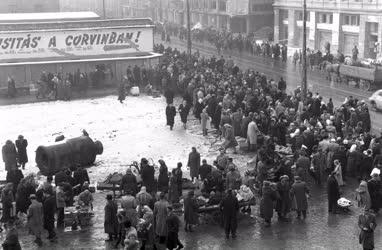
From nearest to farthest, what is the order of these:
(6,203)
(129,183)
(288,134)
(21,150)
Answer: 1. (6,203)
2. (129,183)
3. (21,150)
4. (288,134)

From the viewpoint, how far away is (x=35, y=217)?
54.6 ft

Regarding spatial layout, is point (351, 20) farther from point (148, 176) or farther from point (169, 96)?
point (148, 176)

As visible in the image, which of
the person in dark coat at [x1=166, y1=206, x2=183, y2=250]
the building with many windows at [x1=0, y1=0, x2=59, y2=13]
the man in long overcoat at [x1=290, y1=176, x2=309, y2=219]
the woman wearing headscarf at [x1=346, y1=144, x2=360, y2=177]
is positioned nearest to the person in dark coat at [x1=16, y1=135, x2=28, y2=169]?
the person in dark coat at [x1=166, y1=206, x2=183, y2=250]

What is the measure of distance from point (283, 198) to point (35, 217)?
22.1 feet

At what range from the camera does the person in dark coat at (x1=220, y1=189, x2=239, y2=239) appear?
16969 millimetres

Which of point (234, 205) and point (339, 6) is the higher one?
point (339, 6)

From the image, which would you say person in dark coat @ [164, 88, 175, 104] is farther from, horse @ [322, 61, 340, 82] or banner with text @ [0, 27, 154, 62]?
horse @ [322, 61, 340, 82]

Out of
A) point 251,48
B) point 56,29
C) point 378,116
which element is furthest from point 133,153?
point 251,48

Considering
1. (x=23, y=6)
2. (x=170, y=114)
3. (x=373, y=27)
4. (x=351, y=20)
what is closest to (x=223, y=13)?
(x=351, y=20)

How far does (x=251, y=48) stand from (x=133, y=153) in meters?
33.6

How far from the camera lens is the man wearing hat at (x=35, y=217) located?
16.6m

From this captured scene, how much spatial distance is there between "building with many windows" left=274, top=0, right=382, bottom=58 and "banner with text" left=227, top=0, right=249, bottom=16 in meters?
4.92

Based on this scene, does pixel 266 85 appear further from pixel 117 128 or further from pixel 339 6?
pixel 339 6

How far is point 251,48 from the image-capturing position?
57.6 meters
